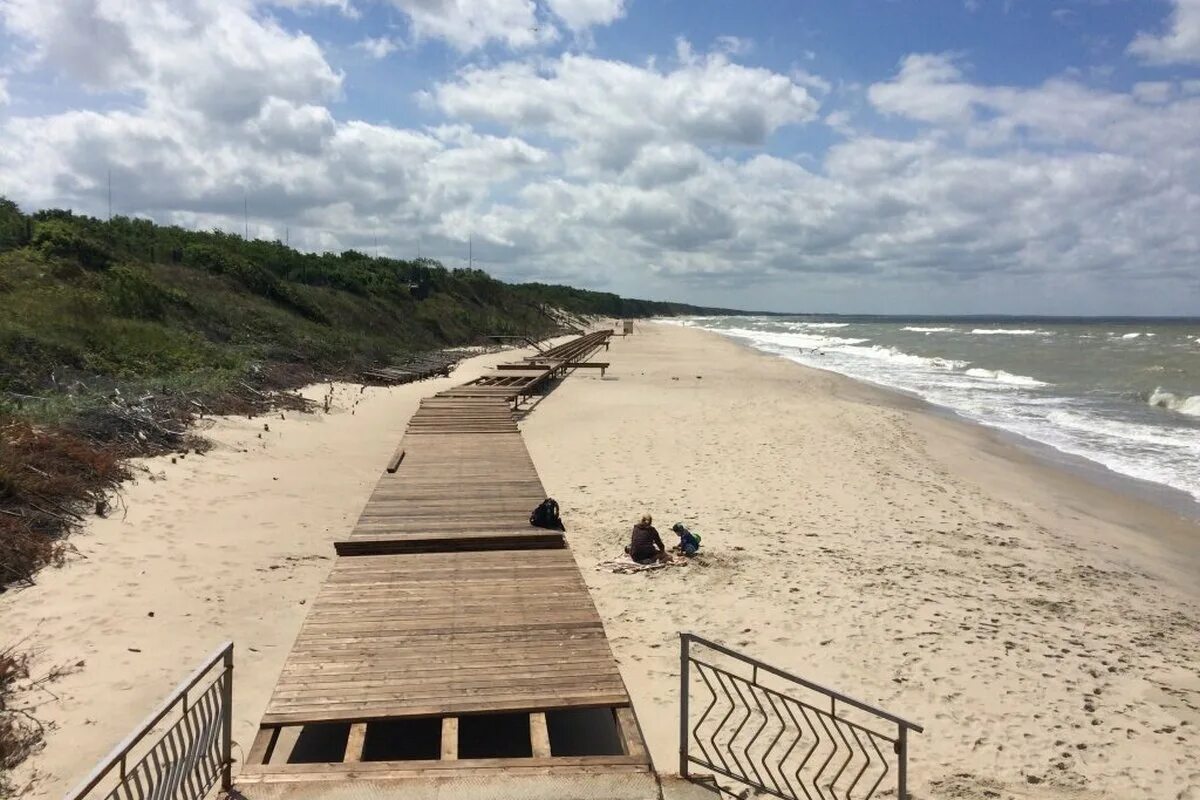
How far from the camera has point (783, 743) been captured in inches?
203

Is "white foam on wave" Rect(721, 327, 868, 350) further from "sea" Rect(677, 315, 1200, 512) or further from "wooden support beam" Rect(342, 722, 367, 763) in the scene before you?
"wooden support beam" Rect(342, 722, 367, 763)

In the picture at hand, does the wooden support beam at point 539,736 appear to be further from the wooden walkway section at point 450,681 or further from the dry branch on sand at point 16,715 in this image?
the dry branch on sand at point 16,715

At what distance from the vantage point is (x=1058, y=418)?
22.5 m

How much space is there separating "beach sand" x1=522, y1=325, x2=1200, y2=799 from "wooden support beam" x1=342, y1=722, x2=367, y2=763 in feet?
6.34

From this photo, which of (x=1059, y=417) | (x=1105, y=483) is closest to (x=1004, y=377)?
(x=1059, y=417)

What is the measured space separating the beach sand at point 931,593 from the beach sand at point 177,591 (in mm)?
3125

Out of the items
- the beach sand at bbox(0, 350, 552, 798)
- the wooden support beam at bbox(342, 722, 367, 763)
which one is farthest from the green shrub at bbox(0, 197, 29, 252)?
the wooden support beam at bbox(342, 722, 367, 763)

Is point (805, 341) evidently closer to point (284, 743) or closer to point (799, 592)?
point (799, 592)

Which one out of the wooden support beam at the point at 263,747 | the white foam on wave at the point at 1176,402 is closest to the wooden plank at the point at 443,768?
the wooden support beam at the point at 263,747

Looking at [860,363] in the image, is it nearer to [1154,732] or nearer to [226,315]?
[226,315]

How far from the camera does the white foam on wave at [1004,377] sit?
1271 inches

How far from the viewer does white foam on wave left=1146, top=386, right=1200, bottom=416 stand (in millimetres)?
24172

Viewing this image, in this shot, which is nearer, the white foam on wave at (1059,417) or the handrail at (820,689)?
the handrail at (820,689)

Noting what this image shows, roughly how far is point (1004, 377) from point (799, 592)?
31748 millimetres
